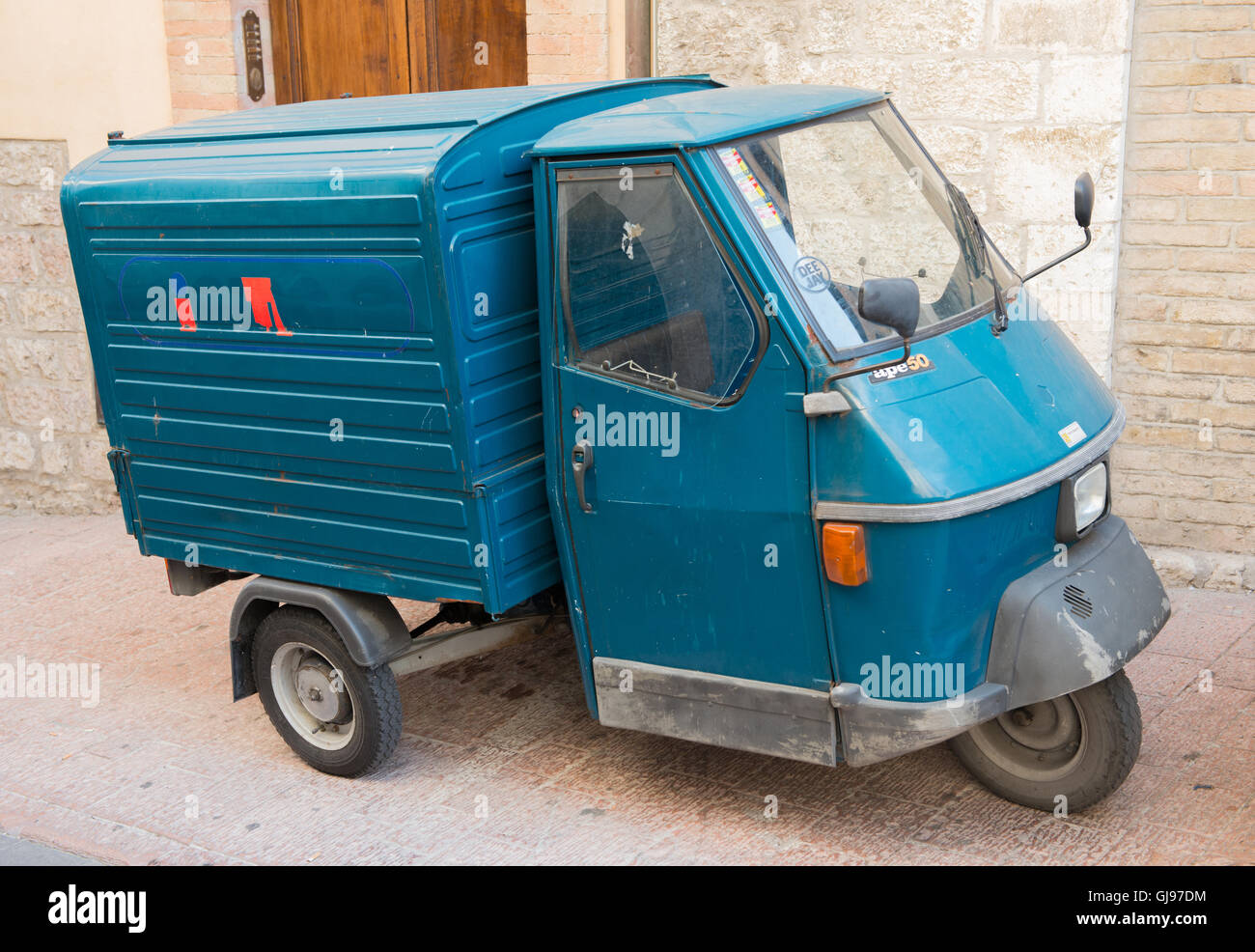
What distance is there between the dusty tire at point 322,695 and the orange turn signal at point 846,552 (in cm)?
180

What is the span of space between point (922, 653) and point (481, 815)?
171cm

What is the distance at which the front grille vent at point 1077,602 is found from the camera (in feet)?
12.8

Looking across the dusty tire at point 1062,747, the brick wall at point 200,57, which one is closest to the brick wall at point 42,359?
the brick wall at point 200,57

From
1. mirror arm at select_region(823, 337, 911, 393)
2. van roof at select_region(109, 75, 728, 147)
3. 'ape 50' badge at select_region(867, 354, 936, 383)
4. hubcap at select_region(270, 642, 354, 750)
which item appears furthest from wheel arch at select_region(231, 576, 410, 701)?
'ape 50' badge at select_region(867, 354, 936, 383)

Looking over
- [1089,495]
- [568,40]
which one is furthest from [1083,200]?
[568,40]

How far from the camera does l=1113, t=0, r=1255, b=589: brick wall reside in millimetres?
5949

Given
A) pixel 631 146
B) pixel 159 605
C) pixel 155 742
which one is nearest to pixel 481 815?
pixel 155 742

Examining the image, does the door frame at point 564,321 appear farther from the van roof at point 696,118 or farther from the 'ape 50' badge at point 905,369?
the 'ape 50' badge at point 905,369

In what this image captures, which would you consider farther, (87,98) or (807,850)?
(87,98)

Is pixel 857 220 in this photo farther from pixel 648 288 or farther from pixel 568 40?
pixel 568 40

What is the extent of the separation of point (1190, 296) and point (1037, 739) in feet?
9.51

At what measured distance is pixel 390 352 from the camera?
4.22 metres

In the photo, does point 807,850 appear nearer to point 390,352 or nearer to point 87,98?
point 390,352

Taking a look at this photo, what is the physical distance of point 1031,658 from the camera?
12.6 feet
